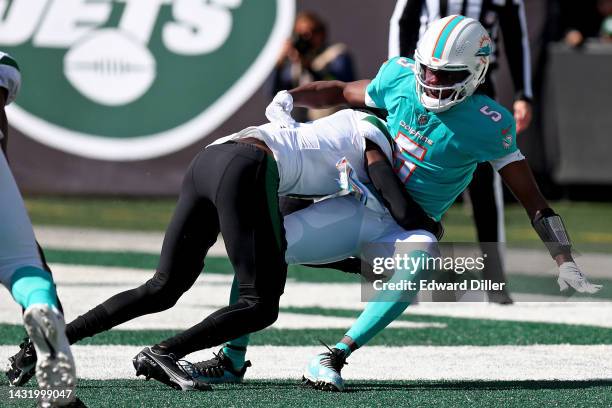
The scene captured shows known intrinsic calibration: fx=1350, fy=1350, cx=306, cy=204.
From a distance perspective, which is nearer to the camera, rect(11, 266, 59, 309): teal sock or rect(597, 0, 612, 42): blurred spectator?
rect(11, 266, 59, 309): teal sock

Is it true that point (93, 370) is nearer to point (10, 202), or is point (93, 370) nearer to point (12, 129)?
point (10, 202)

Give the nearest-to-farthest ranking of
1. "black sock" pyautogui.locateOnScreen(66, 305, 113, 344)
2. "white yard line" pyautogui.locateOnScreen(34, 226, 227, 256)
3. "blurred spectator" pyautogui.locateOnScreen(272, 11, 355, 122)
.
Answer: "black sock" pyautogui.locateOnScreen(66, 305, 113, 344)
"white yard line" pyautogui.locateOnScreen(34, 226, 227, 256)
"blurred spectator" pyautogui.locateOnScreen(272, 11, 355, 122)

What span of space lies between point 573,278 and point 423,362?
96 centimetres

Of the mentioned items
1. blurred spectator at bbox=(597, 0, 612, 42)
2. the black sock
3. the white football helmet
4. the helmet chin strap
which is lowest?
blurred spectator at bbox=(597, 0, 612, 42)

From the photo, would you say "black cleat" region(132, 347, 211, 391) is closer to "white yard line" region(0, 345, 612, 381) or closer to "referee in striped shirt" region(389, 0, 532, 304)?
"white yard line" region(0, 345, 612, 381)

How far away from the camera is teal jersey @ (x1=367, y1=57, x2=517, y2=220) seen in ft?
16.8

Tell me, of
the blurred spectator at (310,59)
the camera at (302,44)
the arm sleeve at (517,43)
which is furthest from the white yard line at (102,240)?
the arm sleeve at (517,43)

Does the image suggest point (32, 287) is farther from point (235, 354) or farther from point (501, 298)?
point (501, 298)

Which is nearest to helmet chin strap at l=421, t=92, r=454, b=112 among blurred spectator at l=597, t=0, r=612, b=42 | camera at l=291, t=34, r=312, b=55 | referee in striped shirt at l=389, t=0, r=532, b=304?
referee in striped shirt at l=389, t=0, r=532, b=304

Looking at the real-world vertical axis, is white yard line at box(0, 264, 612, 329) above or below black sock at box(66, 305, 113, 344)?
below

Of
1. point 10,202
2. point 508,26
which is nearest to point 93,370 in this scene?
point 10,202

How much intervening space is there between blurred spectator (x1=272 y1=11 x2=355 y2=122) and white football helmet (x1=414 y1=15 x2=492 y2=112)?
608 cm

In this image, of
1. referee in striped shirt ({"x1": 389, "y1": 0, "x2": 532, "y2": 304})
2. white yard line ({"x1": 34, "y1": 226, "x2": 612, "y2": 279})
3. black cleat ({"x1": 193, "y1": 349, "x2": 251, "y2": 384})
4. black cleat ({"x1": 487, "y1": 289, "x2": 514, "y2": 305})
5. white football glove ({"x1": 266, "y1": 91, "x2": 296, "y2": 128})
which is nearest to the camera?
black cleat ({"x1": 193, "y1": 349, "x2": 251, "y2": 384})

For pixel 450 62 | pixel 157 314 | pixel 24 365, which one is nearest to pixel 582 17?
pixel 157 314
